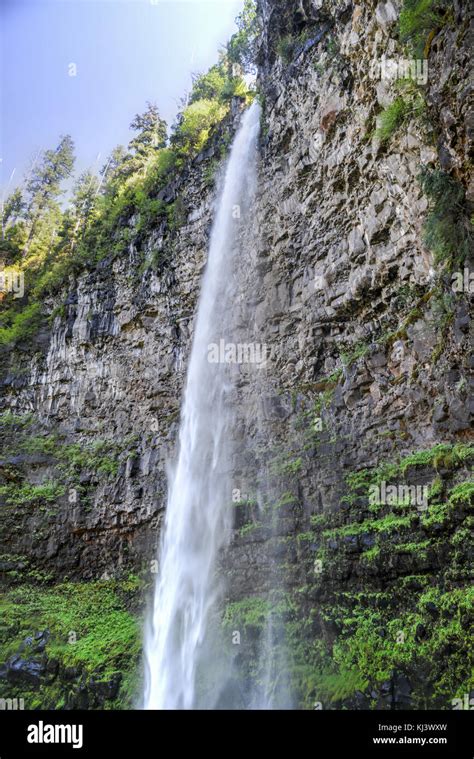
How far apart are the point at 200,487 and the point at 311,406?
393 cm

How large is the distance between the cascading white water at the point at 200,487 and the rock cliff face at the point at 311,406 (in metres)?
0.63

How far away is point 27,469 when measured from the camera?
17891 millimetres

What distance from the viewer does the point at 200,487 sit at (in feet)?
45.1

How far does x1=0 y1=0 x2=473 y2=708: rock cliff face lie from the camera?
327 inches

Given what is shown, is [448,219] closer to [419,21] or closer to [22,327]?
[419,21]

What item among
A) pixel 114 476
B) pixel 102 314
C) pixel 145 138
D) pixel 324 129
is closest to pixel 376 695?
pixel 114 476

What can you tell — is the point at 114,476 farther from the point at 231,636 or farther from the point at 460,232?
the point at 460,232

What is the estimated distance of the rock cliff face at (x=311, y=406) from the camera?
27.2 feet
